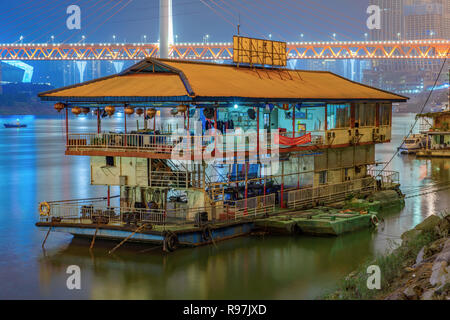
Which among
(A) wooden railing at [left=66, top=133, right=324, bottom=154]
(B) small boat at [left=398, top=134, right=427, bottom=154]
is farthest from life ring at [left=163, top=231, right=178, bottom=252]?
(B) small boat at [left=398, top=134, right=427, bottom=154]

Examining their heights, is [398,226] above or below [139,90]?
below

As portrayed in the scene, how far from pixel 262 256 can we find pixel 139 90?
6.46 meters

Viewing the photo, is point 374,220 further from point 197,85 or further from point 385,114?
point 197,85

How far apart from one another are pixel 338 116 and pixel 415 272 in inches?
499

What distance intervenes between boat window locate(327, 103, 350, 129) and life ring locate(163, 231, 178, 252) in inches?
389

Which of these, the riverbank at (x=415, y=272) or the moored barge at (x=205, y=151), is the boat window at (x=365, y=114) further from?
the riverbank at (x=415, y=272)

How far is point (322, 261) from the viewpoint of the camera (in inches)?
767

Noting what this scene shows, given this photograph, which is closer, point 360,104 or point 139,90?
point 139,90

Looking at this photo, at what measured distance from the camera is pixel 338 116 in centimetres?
2630

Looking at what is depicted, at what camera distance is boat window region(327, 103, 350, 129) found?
26.1 metres

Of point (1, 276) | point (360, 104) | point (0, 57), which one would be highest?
point (0, 57)
